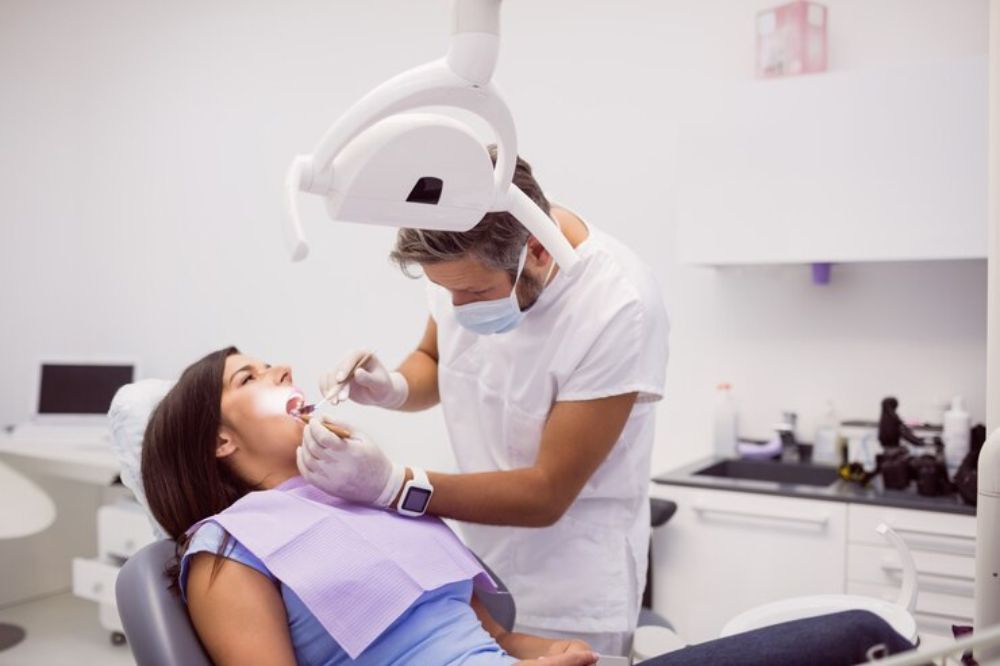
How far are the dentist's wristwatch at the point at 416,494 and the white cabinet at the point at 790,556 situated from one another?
1240mm

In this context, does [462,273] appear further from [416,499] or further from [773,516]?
[773,516]

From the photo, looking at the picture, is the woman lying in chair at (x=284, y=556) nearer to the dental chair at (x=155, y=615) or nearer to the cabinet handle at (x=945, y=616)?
the dental chair at (x=155, y=615)

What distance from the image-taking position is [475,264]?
140cm

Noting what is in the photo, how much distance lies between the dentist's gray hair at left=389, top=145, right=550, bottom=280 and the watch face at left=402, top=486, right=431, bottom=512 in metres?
0.35

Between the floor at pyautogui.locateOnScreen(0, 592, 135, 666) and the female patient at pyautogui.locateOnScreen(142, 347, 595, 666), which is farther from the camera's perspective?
the floor at pyautogui.locateOnScreen(0, 592, 135, 666)

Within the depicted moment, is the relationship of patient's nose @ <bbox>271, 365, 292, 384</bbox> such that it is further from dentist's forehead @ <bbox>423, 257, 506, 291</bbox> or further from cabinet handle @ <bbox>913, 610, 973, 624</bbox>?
cabinet handle @ <bbox>913, 610, 973, 624</bbox>

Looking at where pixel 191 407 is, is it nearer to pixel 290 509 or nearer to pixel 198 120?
pixel 290 509

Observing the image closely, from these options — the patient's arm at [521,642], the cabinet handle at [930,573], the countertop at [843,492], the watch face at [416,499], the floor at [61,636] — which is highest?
the watch face at [416,499]

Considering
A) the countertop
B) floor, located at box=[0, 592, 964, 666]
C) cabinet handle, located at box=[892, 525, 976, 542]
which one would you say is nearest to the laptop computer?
floor, located at box=[0, 592, 964, 666]

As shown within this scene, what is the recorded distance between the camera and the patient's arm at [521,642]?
1.42 m

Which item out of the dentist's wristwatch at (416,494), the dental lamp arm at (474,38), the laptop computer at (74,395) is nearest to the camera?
the dental lamp arm at (474,38)

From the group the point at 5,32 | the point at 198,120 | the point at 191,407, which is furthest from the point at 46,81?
the point at 191,407

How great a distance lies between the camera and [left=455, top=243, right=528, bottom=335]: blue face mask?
147 cm

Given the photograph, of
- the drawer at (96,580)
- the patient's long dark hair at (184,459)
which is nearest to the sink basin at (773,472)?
the patient's long dark hair at (184,459)
